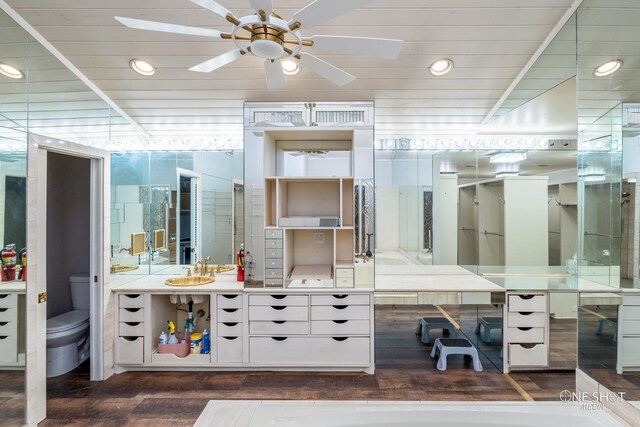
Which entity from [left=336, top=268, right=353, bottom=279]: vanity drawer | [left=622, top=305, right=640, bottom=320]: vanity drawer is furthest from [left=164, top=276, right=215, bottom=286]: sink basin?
[left=622, top=305, right=640, bottom=320]: vanity drawer

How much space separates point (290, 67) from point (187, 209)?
5.72 ft

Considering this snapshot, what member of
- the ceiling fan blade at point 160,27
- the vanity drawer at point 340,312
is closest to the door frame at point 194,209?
the vanity drawer at point 340,312

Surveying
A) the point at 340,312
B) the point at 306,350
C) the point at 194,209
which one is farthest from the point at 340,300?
the point at 194,209

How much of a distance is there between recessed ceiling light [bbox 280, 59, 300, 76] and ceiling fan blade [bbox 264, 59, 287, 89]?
0.51 meters

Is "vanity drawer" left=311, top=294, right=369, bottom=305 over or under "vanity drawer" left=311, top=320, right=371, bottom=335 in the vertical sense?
over

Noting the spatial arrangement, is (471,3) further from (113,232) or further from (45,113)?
(113,232)

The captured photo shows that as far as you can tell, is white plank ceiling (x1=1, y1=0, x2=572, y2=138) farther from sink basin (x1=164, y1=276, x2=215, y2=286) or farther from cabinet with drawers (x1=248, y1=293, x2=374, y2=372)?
cabinet with drawers (x1=248, y1=293, x2=374, y2=372)

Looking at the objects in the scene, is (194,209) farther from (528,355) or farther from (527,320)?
(528,355)

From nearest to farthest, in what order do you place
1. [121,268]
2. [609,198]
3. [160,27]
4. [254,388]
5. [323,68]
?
[160,27] < [609,198] < [323,68] < [254,388] < [121,268]

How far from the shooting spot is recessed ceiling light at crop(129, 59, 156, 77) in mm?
2311

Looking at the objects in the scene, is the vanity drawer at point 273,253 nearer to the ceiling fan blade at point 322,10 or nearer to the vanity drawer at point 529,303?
the ceiling fan blade at point 322,10

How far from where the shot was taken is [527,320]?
102 inches

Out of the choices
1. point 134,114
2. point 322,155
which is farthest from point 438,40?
point 134,114

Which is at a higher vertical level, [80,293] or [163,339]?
[80,293]
